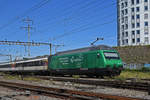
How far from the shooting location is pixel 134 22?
6431 cm

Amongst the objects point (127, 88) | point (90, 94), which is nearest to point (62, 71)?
point (127, 88)

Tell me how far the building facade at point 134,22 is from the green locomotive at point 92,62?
43902mm

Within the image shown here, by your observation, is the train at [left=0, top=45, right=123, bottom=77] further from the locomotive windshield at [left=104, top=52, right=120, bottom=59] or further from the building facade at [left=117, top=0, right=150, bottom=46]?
the building facade at [left=117, top=0, right=150, bottom=46]

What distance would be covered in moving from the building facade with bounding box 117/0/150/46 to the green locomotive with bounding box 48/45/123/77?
43.9 metres

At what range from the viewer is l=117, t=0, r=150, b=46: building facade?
2445 inches

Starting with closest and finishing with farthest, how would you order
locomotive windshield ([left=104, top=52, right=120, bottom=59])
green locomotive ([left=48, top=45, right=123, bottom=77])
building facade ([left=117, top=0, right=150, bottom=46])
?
green locomotive ([left=48, top=45, right=123, bottom=77])
locomotive windshield ([left=104, top=52, right=120, bottom=59])
building facade ([left=117, top=0, right=150, bottom=46])

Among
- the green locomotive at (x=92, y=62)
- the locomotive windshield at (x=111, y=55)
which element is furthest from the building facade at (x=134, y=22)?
the locomotive windshield at (x=111, y=55)

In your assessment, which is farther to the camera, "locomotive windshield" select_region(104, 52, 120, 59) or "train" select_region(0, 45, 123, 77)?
"locomotive windshield" select_region(104, 52, 120, 59)

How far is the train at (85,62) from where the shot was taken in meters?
18.5

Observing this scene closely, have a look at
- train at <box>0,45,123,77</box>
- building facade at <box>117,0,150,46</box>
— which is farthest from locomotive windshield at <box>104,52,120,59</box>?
building facade at <box>117,0,150,46</box>

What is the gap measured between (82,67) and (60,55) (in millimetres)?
4859

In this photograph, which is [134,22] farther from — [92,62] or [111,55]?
[92,62]

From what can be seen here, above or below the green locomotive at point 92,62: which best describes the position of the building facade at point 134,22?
above

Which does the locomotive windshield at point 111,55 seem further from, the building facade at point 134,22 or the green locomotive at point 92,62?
the building facade at point 134,22
